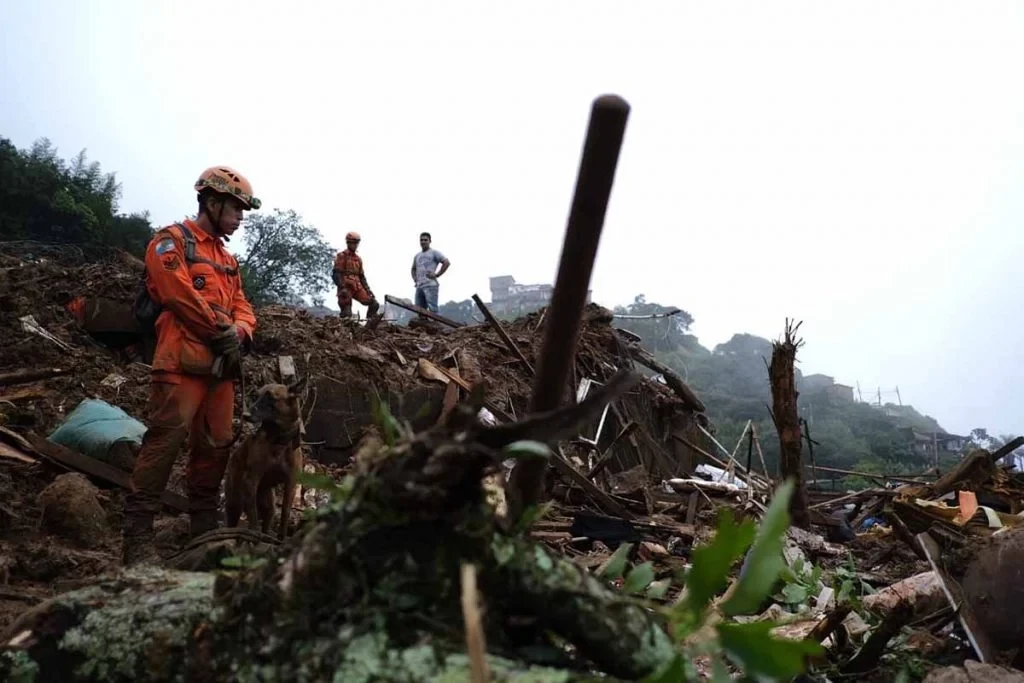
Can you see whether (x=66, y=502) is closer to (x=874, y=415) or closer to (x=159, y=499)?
(x=159, y=499)

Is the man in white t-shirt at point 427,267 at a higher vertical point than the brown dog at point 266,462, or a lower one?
higher

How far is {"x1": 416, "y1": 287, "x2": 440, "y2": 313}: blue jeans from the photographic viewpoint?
12719 mm

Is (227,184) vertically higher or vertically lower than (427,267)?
lower

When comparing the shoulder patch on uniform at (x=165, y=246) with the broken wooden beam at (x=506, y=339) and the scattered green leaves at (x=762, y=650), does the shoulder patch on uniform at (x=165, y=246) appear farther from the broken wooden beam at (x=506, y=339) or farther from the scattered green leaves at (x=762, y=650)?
the broken wooden beam at (x=506, y=339)

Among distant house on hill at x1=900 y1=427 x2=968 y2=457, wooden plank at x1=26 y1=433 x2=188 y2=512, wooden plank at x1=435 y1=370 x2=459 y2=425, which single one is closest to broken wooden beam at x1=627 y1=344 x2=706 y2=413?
wooden plank at x1=435 y1=370 x2=459 y2=425

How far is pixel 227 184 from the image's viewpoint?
162 inches

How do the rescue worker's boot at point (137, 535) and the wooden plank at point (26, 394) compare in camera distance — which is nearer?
the rescue worker's boot at point (137, 535)

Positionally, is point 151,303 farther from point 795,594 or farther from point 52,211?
point 52,211

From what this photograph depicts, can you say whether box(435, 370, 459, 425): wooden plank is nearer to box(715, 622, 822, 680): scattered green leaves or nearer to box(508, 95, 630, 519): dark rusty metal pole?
box(508, 95, 630, 519): dark rusty metal pole

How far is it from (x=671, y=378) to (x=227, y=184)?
29.8 ft

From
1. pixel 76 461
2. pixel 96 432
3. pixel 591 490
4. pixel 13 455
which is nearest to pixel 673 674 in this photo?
pixel 76 461

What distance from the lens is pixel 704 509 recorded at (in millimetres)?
8109

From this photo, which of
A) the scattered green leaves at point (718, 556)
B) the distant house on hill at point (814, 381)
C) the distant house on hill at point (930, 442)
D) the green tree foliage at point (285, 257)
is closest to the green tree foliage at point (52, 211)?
the green tree foliage at point (285, 257)

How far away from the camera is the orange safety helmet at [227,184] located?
4.09 metres
